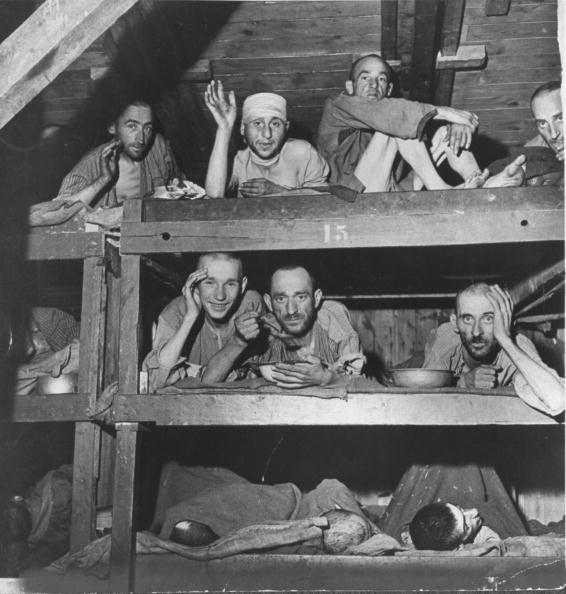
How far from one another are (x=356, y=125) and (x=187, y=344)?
2.19 metres

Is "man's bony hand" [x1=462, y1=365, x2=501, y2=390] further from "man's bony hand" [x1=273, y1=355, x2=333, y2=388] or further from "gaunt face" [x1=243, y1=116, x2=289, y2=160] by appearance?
"gaunt face" [x1=243, y1=116, x2=289, y2=160]

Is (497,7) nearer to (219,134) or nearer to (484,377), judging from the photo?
(219,134)

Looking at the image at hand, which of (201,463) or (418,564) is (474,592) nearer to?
(418,564)

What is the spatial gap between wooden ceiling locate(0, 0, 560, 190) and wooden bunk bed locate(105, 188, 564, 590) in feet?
6.30

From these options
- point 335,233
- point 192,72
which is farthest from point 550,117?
point 192,72

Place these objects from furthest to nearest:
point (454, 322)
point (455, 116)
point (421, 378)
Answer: point (454, 322)
point (455, 116)
point (421, 378)

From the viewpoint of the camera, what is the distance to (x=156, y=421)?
16.0 feet

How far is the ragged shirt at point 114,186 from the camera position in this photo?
654 cm

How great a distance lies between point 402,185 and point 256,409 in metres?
2.49

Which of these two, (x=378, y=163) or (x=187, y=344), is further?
(x=187, y=344)

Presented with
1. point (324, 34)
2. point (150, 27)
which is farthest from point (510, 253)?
point (150, 27)

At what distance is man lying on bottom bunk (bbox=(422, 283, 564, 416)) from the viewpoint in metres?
4.62

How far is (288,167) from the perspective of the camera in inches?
249

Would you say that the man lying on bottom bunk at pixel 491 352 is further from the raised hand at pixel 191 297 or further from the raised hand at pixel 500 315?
the raised hand at pixel 191 297
